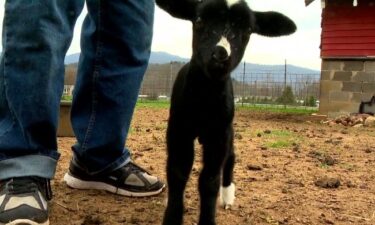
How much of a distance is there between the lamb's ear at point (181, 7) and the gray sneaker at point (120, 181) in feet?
3.45

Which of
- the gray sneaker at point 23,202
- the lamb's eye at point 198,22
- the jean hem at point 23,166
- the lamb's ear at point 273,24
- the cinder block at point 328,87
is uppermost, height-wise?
the lamb's ear at point 273,24

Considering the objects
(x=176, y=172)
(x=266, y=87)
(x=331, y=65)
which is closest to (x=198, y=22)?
(x=176, y=172)

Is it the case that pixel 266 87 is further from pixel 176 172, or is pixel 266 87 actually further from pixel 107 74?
pixel 176 172

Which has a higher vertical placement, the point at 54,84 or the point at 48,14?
the point at 48,14

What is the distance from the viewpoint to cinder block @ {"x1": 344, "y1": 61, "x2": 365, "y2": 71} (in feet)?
46.3

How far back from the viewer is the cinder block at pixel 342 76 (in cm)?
1416

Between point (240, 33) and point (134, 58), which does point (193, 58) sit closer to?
point (240, 33)

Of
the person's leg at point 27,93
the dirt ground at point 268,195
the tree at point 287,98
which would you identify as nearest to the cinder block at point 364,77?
the dirt ground at point 268,195

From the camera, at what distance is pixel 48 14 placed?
254 centimetres

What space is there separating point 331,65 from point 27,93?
42.8ft

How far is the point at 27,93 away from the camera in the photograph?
254 cm

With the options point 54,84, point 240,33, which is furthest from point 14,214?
point 240,33

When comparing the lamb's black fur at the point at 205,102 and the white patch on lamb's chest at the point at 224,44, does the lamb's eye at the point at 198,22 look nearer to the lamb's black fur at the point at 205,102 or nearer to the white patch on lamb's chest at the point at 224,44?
the lamb's black fur at the point at 205,102

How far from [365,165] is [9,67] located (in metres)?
3.45
